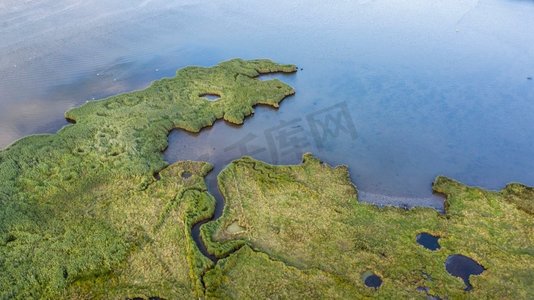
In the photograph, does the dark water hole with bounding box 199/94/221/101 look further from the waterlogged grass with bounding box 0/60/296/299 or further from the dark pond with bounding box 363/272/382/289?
the dark pond with bounding box 363/272/382/289

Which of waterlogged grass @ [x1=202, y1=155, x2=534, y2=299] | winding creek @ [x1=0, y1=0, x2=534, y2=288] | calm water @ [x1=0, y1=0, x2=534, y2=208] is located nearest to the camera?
waterlogged grass @ [x1=202, y1=155, x2=534, y2=299]

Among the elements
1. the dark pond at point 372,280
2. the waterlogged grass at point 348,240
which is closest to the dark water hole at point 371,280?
the dark pond at point 372,280

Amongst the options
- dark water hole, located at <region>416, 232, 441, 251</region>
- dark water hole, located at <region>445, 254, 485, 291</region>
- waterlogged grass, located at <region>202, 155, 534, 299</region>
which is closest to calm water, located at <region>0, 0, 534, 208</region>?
waterlogged grass, located at <region>202, 155, 534, 299</region>

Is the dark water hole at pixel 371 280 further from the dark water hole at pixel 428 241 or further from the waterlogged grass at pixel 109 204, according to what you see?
the waterlogged grass at pixel 109 204

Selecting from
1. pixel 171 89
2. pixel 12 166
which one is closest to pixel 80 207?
pixel 12 166

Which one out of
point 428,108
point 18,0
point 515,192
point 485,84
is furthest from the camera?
point 18,0

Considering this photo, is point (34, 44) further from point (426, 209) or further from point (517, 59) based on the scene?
point (517, 59)
